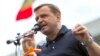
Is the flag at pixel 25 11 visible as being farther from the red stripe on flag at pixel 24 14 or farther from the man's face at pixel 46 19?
the man's face at pixel 46 19

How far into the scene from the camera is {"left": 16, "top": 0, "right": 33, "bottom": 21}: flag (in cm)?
445

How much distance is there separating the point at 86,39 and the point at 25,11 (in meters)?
1.24

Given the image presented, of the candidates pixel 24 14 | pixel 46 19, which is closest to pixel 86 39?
pixel 46 19

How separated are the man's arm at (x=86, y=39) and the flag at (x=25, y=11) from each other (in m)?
1.05

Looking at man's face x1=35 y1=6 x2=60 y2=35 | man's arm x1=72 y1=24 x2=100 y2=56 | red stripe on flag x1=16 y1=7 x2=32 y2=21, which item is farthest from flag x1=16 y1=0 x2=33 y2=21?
man's arm x1=72 y1=24 x2=100 y2=56

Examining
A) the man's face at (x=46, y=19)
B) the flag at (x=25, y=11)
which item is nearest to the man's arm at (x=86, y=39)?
the man's face at (x=46, y=19)

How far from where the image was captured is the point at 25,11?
4582 mm

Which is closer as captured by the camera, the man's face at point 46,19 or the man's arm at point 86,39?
the man's arm at point 86,39

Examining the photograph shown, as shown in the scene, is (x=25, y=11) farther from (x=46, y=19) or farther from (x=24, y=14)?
(x=46, y=19)

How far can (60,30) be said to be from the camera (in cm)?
393

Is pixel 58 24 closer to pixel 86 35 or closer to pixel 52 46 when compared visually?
pixel 52 46

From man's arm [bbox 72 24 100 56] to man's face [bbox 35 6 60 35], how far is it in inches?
15.0

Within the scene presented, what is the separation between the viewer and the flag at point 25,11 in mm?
4445

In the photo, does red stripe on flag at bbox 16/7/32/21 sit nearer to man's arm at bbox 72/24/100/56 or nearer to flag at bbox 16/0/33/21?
flag at bbox 16/0/33/21
